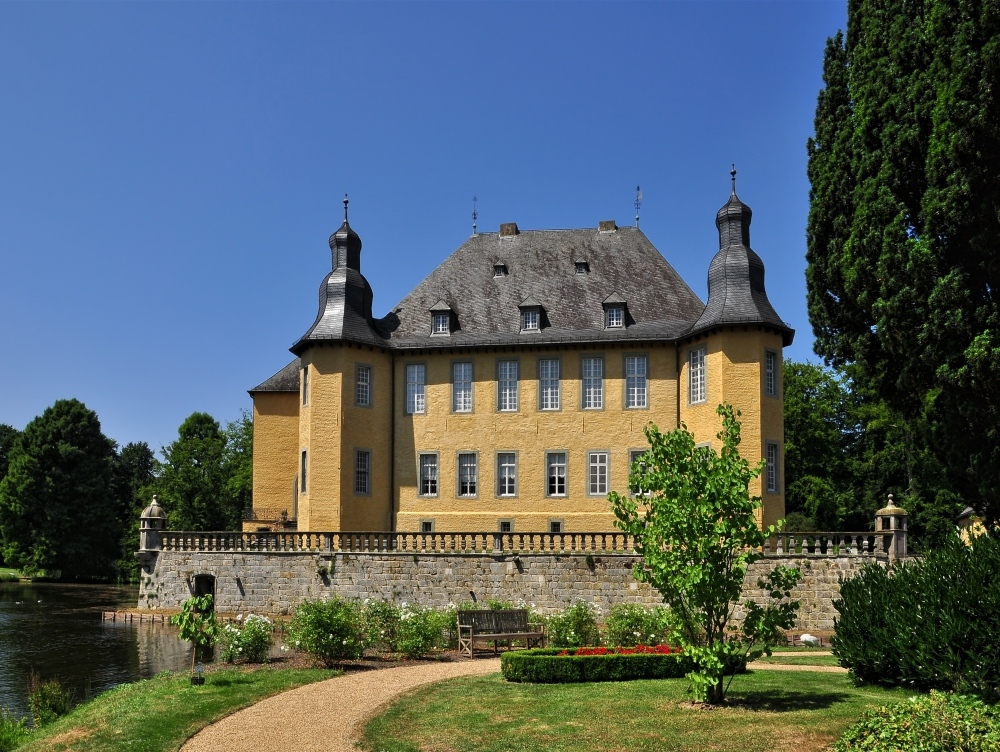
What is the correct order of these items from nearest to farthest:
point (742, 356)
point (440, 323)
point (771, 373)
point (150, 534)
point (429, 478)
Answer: point (742, 356) → point (771, 373) → point (150, 534) → point (429, 478) → point (440, 323)

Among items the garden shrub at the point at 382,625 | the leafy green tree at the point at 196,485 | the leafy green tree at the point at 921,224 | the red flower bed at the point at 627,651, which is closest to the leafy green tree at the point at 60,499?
the leafy green tree at the point at 196,485

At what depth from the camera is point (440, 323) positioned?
32656 mm

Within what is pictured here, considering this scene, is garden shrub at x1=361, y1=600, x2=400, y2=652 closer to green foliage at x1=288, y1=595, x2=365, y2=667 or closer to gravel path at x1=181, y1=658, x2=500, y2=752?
green foliage at x1=288, y1=595, x2=365, y2=667

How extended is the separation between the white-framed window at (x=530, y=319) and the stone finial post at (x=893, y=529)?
12748 millimetres

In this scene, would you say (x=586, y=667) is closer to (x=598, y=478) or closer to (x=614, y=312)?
(x=598, y=478)

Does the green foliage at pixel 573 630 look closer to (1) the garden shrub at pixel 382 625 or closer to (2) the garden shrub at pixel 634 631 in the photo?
(2) the garden shrub at pixel 634 631

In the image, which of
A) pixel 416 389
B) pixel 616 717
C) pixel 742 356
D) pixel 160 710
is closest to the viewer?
pixel 616 717

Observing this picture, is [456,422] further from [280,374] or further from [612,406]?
[280,374]

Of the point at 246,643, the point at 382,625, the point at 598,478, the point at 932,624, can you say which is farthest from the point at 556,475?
the point at 932,624

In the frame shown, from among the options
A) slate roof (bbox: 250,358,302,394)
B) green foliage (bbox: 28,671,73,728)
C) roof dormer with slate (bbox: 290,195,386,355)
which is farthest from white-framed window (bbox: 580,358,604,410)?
green foliage (bbox: 28,671,73,728)

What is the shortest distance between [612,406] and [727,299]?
518 cm

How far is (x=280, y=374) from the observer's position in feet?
116

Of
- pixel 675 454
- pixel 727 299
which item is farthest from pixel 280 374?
pixel 675 454

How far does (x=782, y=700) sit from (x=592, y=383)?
19.0m
